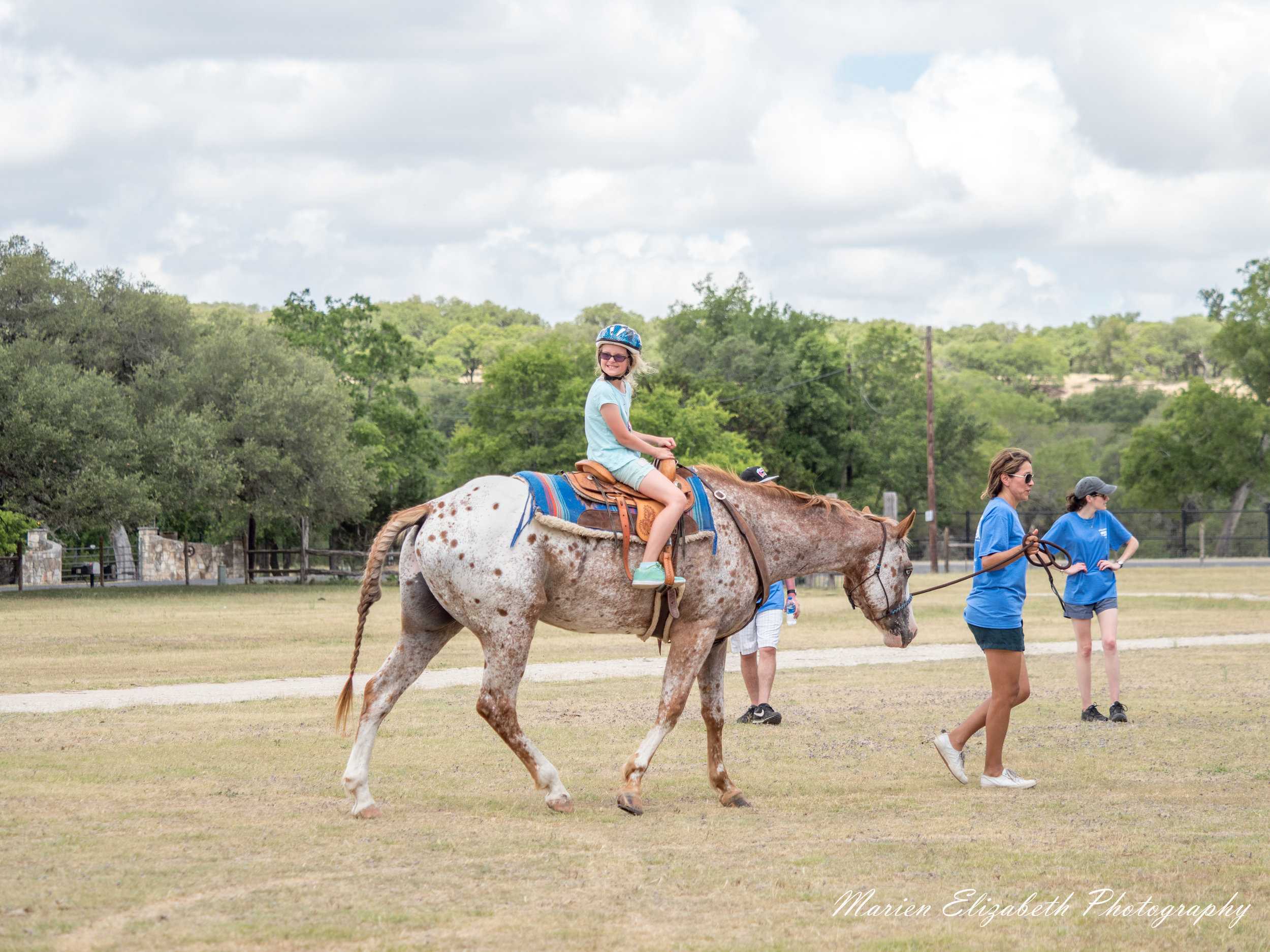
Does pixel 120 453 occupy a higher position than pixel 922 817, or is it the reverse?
pixel 120 453

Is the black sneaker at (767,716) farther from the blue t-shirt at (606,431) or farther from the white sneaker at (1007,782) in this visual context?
the blue t-shirt at (606,431)

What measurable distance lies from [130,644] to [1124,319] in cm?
20274

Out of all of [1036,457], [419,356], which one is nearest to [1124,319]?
[1036,457]

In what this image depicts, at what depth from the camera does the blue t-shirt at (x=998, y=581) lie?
7.96m

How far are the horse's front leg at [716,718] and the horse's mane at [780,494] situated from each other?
1045mm

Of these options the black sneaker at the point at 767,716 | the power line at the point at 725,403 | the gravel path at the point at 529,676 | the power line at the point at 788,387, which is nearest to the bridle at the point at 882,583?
the black sneaker at the point at 767,716

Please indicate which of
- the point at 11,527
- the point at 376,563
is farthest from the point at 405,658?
the point at 11,527

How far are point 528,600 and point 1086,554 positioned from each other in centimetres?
632

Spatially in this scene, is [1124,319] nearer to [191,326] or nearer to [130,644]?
[191,326]

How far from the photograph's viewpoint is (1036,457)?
78.8m

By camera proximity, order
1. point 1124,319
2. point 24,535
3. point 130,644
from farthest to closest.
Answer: point 1124,319, point 24,535, point 130,644

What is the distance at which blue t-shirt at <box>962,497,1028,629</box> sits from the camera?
7961 mm

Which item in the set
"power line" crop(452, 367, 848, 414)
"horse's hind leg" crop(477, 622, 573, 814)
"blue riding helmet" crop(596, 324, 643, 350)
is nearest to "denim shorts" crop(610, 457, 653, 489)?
"blue riding helmet" crop(596, 324, 643, 350)

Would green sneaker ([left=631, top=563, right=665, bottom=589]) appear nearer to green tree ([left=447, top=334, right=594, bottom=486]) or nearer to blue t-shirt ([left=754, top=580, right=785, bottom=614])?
blue t-shirt ([left=754, top=580, right=785, bottom=614])
